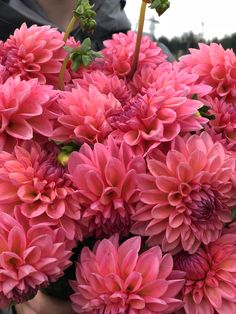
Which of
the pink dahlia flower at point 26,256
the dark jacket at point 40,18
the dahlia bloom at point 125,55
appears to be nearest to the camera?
the pink dahlia flower at point 26,256

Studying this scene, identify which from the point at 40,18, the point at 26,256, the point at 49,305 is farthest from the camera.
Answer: the point at 40,18

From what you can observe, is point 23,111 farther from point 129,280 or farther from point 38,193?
point 129,280

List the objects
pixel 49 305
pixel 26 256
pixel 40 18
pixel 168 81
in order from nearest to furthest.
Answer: pixel 26 256, pixel 168 81, pixel 49 305, pixel 40 18

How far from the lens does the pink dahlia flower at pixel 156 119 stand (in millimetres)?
680

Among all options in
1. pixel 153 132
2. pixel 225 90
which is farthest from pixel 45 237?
pixel 225 90

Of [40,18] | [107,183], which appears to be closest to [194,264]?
[107,183]

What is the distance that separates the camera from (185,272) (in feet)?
2.26

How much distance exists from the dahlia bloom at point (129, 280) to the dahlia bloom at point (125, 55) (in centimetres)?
28

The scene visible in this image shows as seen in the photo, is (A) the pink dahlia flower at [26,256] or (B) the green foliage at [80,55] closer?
(A) the pink dahlia flower at [26,256]

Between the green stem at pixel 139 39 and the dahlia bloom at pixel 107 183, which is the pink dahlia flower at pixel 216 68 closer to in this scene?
the green stem at pixel 139 39

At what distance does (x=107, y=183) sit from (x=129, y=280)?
0.35 ft

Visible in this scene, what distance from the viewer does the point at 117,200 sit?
2.18 ft

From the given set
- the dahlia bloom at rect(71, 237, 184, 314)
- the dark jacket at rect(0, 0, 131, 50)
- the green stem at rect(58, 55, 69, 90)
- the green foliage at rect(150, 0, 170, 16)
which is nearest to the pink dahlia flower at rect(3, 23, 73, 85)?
the green stem at rect(58, 55, 69, 90)

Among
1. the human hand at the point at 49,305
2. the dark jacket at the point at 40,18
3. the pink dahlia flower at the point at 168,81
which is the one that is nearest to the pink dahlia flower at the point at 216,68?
the pink dahlia flower at the point at 168,81
